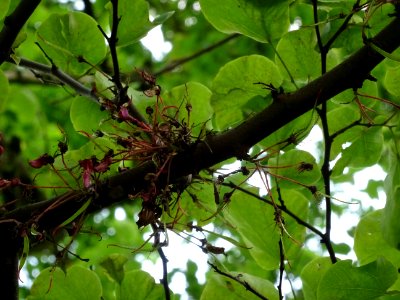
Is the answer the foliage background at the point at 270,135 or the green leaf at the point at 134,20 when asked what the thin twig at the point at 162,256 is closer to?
the foliage background at the point at 270,135

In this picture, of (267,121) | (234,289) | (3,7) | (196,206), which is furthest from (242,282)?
(3,7)

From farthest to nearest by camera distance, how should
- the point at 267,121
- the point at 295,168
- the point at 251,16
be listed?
the point at 295,168 < the point at 251,16 < the point at 267,121

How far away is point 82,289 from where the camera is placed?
0.84 meters

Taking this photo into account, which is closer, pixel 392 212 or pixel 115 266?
pixel 392 212

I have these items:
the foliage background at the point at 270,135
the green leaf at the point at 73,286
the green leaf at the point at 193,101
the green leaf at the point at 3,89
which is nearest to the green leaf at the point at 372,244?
the foliage background at the point at 270,135

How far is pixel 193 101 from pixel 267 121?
0.24 m

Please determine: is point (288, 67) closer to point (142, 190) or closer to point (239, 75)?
point (239, 75)

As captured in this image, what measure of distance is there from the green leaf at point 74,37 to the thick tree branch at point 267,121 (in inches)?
10.8

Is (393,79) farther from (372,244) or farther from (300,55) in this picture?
(372,244)

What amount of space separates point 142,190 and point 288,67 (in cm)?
27

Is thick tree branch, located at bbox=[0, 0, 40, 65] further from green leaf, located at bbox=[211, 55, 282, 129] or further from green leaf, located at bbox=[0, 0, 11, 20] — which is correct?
green leaf, located at bbox=[211, 55, 282, 129]

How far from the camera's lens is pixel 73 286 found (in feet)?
2.77

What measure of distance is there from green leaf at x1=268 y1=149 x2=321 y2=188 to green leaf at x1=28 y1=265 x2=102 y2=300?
292 mm

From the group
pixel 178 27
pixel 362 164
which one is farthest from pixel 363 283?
pixel 178 27
